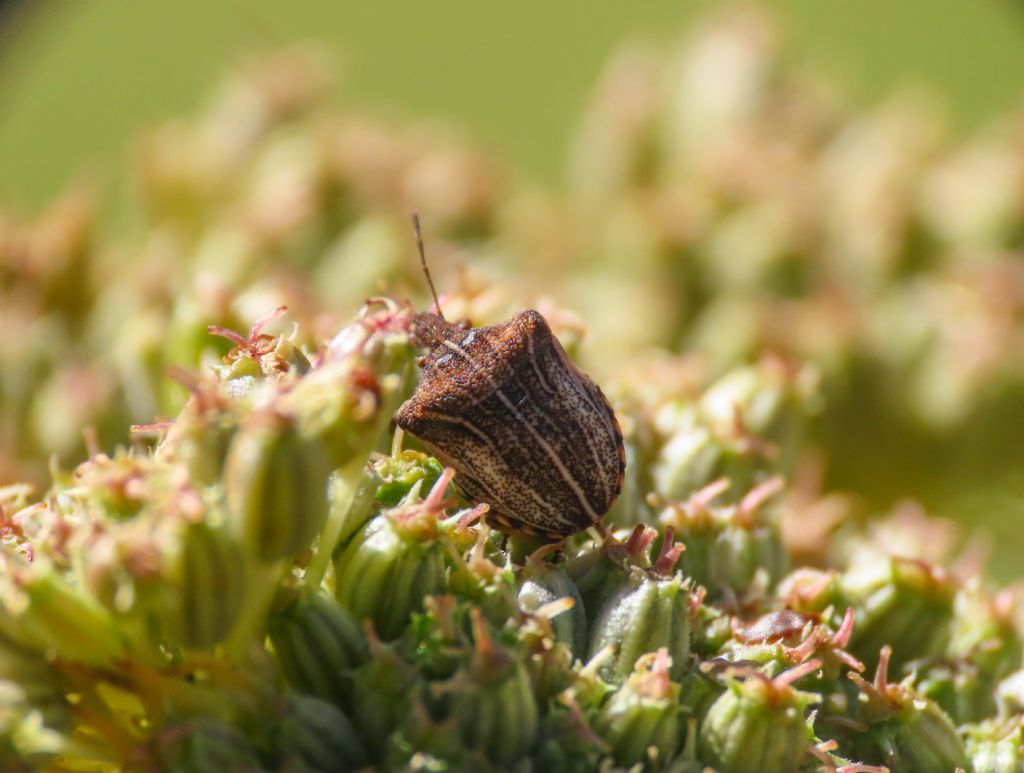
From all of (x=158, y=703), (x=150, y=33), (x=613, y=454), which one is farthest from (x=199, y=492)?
(x=150, y=33)

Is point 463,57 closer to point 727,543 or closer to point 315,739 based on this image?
point 727,543

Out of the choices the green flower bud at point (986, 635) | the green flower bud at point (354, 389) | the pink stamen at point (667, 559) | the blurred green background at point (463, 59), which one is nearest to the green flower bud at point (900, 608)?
the green flower bud at point (986, 635)

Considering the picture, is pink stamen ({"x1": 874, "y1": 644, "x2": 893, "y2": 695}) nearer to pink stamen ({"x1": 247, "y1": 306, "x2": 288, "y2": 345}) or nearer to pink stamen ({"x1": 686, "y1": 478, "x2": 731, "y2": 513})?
pink stamen ({"x1": 686, "y1": 478, "x2": 731, "y2": 513})

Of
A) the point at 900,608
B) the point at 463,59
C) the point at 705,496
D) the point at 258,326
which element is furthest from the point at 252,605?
the point at 463,59

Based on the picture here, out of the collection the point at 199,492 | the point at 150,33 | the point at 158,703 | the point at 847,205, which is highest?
the point at 150,33

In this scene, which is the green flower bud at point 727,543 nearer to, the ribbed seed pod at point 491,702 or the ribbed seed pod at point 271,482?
the ribbed seed pod at point 491,702

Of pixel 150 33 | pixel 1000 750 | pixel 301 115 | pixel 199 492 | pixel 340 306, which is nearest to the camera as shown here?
pixel 199 492

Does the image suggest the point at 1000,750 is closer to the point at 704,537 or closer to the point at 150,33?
the point at 704,537
